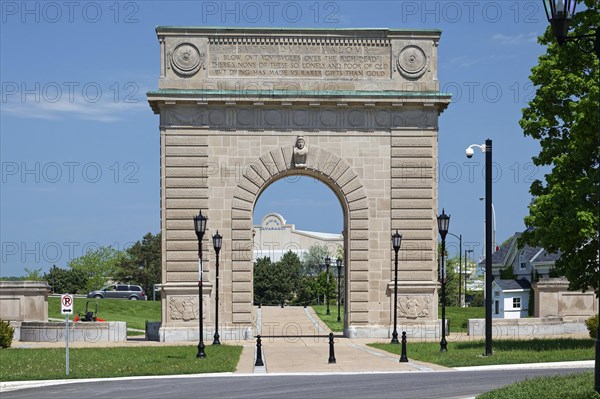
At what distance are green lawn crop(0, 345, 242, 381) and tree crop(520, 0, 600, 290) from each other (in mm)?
10963

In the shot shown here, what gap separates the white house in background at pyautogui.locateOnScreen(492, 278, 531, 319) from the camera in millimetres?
76312

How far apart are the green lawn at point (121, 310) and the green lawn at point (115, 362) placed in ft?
75.7

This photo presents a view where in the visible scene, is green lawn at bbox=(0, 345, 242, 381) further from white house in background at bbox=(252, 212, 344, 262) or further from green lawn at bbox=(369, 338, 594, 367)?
white house in background at bbox=(252, 212, 344, 262)

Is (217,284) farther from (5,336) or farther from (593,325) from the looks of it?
(593,325)

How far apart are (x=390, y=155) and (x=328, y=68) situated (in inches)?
180

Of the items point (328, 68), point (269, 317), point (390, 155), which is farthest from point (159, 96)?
point (269, 317)

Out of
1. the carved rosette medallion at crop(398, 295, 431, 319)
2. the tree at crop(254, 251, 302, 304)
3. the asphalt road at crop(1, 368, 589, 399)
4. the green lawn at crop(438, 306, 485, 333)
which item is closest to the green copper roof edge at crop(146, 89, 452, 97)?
the carved rosette medallion at crop(398, 295, 431, 319)

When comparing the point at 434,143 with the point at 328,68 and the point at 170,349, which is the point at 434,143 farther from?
the point at 170,349

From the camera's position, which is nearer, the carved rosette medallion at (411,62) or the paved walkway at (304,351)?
the paved walkway at (304,351)

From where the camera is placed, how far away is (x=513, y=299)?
253 feet

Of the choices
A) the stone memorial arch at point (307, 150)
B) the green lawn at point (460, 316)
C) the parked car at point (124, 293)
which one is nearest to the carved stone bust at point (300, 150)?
the stone memorial arch at point (307, 150)

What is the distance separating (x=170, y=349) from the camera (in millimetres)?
37125

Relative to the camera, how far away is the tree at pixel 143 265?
379 feet

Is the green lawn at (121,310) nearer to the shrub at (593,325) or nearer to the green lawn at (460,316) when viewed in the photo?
the green lawn at (460,316)
